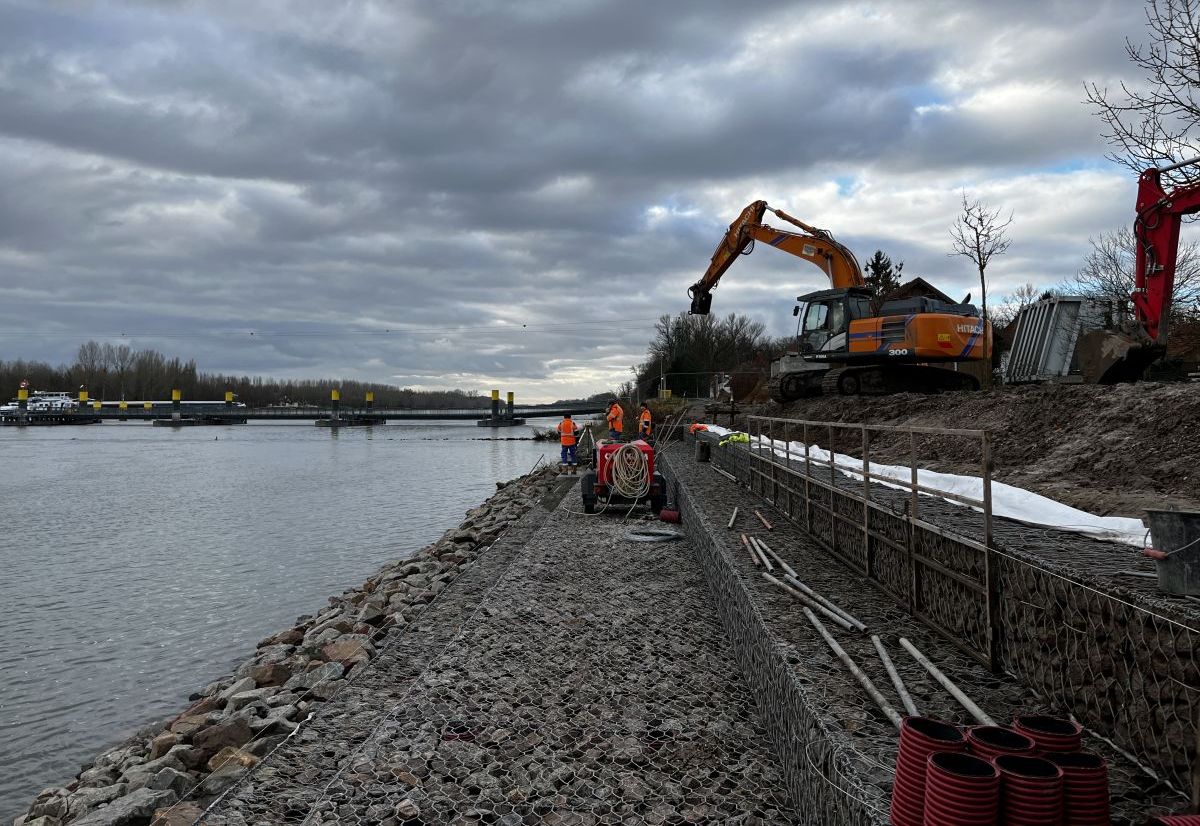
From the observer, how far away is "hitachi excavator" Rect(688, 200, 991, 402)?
52.8ft

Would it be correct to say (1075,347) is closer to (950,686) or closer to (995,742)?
(950,686)

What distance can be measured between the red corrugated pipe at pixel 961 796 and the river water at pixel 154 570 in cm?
668

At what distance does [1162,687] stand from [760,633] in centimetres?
233

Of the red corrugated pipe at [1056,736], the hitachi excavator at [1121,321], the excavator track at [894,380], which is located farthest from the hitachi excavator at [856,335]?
the red corrugated pipe at [1056,736]

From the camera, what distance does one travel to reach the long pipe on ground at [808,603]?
505cm

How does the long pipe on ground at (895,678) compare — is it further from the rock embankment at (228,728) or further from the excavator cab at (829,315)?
the excavator cab at (829,315)

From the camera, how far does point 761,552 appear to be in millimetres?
7242

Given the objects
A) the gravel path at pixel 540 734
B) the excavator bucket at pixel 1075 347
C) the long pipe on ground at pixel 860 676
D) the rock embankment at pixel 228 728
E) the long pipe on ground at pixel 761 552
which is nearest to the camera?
the long pipe on ground at pixel 860 676

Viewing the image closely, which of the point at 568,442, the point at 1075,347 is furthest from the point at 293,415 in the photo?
the point at 1075,347

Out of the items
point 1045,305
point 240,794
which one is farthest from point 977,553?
point 1045,305

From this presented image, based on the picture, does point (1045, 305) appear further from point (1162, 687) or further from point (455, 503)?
point (455, 503)

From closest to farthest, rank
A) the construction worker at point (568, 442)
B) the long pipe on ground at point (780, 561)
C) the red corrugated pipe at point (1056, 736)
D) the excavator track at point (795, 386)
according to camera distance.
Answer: the red corrugated pipe at point (1056, 736) → the long pipe on ground at point (780, 561) → the excavator track at point (795, 386) → the construction worker at point (568, 442)

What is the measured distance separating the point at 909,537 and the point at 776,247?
16.9 metres

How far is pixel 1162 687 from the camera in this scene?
115 inches
